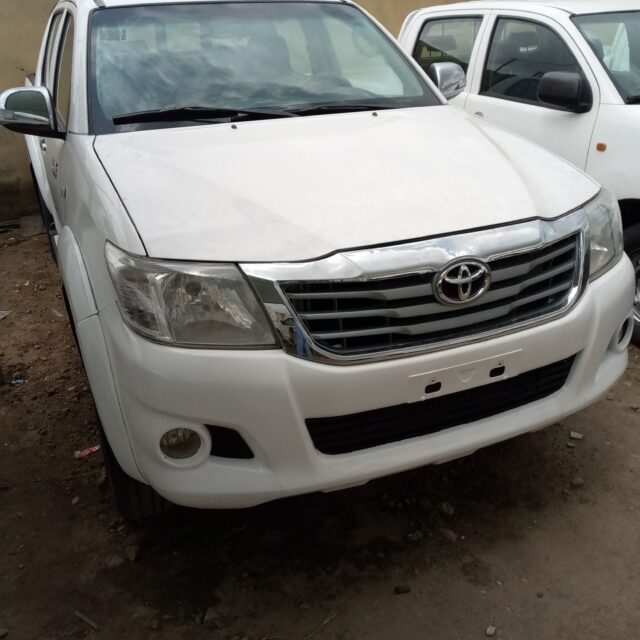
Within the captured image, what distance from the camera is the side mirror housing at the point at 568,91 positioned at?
12.0ft

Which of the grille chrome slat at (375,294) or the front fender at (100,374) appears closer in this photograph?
the grille chrome slat at (375,294)

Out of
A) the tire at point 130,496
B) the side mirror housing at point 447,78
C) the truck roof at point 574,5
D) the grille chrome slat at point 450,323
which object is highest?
the truck roof at point 574,5

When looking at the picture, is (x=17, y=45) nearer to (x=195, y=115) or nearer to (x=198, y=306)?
(x=195, y=115)

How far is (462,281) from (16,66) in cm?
524

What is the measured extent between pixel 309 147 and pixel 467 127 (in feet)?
2.39

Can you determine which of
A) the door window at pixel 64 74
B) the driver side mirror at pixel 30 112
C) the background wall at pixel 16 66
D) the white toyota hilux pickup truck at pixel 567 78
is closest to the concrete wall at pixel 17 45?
the background wall at pixel 16 66

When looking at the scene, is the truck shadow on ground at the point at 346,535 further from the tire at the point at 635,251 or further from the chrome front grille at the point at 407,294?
the tire at the point at 635,251

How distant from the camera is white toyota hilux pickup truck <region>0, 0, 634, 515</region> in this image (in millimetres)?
1823

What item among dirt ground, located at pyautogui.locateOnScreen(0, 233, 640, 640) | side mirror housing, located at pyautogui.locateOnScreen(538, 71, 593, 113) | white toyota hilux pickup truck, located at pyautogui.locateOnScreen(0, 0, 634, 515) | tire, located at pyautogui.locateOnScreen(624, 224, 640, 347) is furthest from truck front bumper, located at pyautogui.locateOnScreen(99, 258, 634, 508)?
side mirror housing, located at pyautogui.locateOnScreen(538, 71, 593, 113)

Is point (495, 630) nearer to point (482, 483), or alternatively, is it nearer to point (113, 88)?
point (482, 483)

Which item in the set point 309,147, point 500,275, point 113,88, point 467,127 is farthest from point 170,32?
point 500,275

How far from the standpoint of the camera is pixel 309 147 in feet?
7.98

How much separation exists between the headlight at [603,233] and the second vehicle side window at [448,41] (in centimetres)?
254

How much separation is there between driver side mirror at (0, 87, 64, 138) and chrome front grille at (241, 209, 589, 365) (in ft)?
4.87
